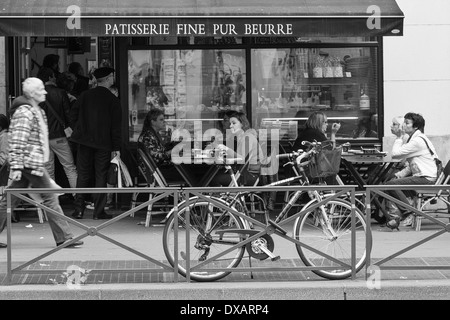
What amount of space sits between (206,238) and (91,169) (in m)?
4.08

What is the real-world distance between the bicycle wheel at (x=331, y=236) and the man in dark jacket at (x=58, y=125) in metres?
4.81

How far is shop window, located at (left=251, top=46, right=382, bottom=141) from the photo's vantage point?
43.7 feet

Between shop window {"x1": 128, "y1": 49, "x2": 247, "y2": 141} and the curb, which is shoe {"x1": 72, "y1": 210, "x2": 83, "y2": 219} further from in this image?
the curb

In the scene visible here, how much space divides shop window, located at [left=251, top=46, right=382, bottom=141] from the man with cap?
207 centimetres

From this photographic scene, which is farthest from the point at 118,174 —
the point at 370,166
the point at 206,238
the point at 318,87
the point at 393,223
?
the point at 206,238

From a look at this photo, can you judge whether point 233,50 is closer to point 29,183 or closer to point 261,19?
point 261,19

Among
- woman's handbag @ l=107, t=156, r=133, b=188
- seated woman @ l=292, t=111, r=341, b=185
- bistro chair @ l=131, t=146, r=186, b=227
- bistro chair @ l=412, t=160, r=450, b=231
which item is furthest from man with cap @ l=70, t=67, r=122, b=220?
bistro chair @ l=412, t=160, r=450, b=231

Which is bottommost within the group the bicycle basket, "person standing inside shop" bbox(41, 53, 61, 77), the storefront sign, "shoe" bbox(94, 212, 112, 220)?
"shoe" bbox(94, 212, 112, 220)

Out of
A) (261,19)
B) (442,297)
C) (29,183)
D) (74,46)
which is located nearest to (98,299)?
(29,183)

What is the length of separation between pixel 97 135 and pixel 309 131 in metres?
2.67

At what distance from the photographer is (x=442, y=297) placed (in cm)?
832

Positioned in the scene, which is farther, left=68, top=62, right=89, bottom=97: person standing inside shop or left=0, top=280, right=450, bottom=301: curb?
left=68, top=62, right=89, bottom=97: person standing inside shop

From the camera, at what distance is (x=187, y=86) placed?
13.4 meters

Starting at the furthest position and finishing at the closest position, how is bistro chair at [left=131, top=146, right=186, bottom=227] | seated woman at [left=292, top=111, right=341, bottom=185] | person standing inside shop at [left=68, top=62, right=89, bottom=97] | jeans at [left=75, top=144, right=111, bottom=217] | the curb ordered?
person standing inside shop at [left=68, top=62, right=89, bottom=97] → jeans at [left=75, top=144, right=111, bottom=217] → seated woman at [left=292, top=111, right=341, bottom=185] → bistro chair at [left=131, top=146, right=186, bottom=227] → the curb
